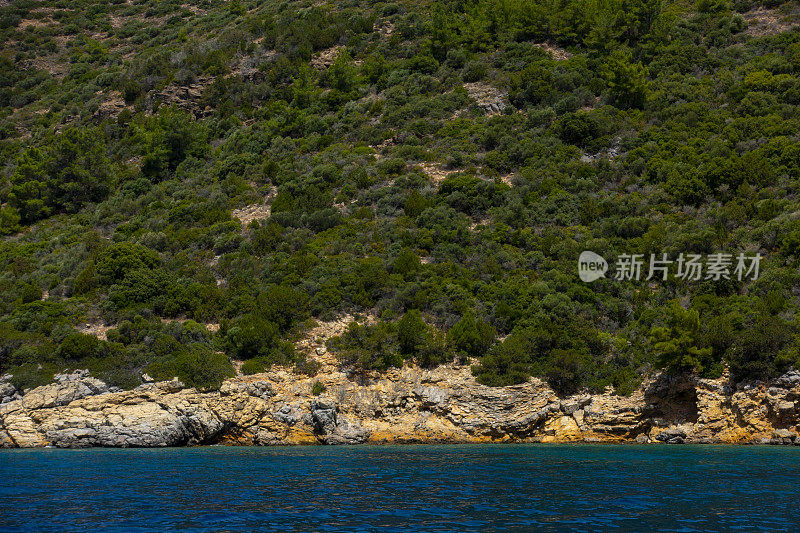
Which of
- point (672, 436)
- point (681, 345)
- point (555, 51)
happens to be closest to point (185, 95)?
point (555, 51)

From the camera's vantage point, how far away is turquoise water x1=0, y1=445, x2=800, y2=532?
12062mm

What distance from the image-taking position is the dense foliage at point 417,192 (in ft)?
102

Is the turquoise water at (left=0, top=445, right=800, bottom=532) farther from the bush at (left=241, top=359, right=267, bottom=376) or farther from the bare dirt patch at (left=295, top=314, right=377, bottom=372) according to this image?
the bare dirt patch at (left=295, top=314, right=377, bottom=372)

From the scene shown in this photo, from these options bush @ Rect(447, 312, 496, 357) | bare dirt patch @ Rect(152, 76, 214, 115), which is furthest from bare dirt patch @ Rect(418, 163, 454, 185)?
bare dirt patch @ Rect(152, 76, 214, 115)

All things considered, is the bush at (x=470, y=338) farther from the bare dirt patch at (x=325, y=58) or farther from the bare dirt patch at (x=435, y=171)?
the bare dirt patch at (x=325, y=58)

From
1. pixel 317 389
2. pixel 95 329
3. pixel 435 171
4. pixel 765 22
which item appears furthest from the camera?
pixel 765 22

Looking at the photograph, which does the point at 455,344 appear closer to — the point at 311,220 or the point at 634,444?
the point at 634,444

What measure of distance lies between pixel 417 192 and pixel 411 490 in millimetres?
29468

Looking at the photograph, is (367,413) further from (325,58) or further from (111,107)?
(111,107)

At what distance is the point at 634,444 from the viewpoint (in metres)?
26.1

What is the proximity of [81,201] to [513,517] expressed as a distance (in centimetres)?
5079

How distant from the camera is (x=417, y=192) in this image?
43.0m

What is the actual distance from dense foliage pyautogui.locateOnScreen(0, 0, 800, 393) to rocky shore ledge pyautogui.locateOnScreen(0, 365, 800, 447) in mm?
1143

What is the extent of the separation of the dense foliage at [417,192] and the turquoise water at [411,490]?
7740 millimetres
